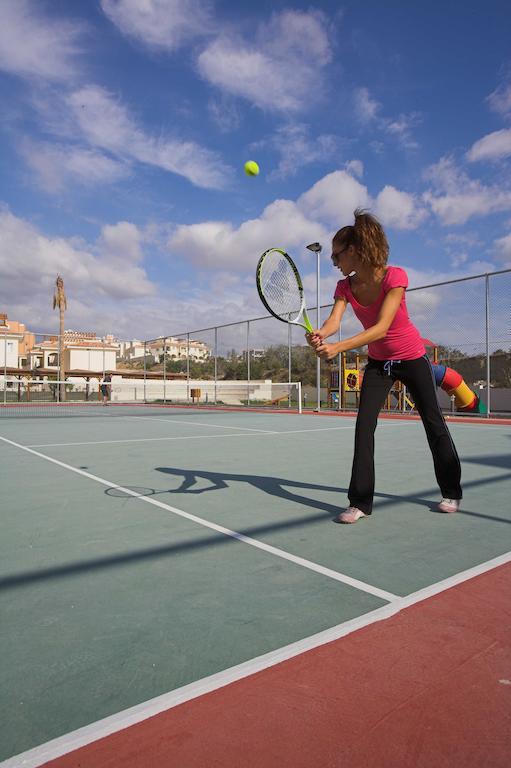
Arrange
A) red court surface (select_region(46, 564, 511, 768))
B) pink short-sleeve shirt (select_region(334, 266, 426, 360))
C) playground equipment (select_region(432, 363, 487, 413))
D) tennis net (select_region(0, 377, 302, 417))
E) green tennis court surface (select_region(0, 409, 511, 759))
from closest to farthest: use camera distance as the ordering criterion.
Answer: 1. red court surface (select_region(46, 564, 511, 768))
2. green tennis court surface (select_region(0, 409, 511, 759))
3. pink short-sleeve shirt (select_region(334, 266, 426, 360))
4. playground equipment (select_region(432, 363, 487, 413))
5. tennis net (select_region(0, 377, 302, 417))

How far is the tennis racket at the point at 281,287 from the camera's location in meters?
4.38

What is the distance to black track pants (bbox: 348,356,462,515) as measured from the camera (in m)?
3.45

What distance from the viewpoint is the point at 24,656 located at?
1.70 meters

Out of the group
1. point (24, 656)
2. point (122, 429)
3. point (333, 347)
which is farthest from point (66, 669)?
point (122, 429)

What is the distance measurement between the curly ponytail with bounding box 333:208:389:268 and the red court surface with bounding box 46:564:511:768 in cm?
213

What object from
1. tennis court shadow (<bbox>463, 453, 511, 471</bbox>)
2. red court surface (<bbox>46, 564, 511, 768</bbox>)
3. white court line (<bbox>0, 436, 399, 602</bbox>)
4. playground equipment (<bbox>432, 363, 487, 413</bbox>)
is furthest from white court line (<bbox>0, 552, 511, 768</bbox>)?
tennis court shadow (<bbox>463, 453, 511, 471</bbox>)

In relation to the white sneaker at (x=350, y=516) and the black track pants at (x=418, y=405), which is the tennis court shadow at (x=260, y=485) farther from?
the black track pants at (x=418, y=405)

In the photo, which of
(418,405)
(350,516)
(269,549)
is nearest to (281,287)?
(418,405)

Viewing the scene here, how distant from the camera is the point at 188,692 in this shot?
58.1 inches

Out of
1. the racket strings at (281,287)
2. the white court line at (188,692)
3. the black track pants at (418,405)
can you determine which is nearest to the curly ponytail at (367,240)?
the black track pants at (418,405)

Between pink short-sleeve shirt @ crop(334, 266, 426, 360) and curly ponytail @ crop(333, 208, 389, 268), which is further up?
curly ponytail @ crop(333, 208, 389, 268)

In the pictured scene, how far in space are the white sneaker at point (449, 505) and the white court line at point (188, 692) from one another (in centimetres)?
150

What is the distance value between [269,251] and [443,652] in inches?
136

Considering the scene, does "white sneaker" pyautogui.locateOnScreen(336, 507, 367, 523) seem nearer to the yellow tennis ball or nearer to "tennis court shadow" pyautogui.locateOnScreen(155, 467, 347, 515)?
"tennis court shadow" pyautogui.locateOnScreen(155, 467, 347, 515)
